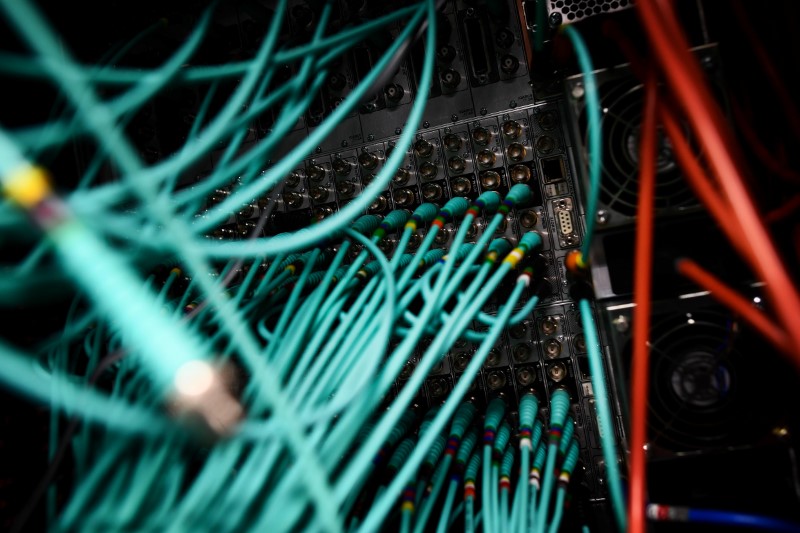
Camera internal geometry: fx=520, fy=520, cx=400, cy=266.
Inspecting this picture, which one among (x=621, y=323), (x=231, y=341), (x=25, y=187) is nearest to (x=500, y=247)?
(x=621, y=323)

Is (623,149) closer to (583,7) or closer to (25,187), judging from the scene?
(583,7)

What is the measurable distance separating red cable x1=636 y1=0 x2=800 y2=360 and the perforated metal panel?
1.56ft

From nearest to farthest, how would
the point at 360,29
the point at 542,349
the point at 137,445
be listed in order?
the point at 137,445 → the point at 360,29 → the point at 542,349

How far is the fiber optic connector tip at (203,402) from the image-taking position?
74 centimetres

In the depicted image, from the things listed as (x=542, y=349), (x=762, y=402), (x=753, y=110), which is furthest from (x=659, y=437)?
(x=753, y=110)

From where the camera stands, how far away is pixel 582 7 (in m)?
1.24

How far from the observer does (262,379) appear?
73 cm

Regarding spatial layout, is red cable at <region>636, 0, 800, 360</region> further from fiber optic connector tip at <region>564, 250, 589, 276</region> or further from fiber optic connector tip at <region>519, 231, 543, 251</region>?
fiber optic connector tip at <region>519, 231, 543, 251</region>

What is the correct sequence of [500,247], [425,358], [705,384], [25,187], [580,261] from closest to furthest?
[25,187] → [425,358] → [705,384] → [580,261] → [500,247]

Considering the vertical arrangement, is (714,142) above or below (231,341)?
above

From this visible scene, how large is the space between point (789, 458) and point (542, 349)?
63 cm

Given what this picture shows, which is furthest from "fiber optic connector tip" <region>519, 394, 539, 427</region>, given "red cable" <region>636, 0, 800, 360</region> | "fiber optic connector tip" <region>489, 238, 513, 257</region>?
"red cable" <region>636, 0, 800, 360</region>

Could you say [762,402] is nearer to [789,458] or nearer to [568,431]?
[789,458]

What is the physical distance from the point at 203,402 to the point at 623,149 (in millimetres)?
972
